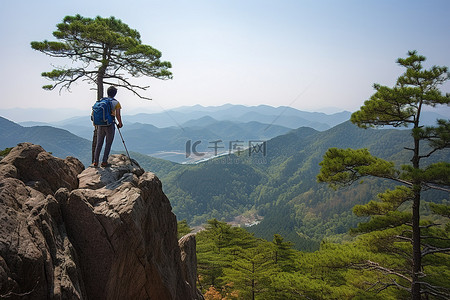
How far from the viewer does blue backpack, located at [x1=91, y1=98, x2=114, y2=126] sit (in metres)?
8.21

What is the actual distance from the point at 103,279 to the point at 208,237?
25522 mm

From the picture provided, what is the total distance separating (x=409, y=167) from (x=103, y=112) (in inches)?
444

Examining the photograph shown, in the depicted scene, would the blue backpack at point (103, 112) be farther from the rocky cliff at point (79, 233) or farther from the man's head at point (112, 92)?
the rocky cliff at point (79, 233)

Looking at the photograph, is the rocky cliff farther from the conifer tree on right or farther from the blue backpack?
the conifer tree on right

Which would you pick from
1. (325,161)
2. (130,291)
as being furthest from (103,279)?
(325,161)

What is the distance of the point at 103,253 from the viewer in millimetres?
5727

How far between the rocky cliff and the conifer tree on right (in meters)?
7.76

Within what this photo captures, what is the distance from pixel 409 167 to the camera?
10242 mm

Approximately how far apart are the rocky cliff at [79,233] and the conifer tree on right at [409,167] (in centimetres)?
776

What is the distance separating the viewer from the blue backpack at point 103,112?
8.21m

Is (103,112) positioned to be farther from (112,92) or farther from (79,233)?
(79,233)

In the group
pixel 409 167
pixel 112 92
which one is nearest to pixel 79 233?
pixel 112 92

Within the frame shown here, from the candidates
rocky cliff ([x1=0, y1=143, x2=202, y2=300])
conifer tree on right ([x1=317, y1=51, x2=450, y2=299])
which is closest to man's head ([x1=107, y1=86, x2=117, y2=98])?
rocky cliff ([x1=0, y1=143, x2=202, y2=300])

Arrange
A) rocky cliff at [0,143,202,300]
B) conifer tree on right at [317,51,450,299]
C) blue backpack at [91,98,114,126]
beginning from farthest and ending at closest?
conifer tree on right at [317,51,450,299], blue backpack at [91,98,114,126], rocky cliff at [0,143,202,300]
